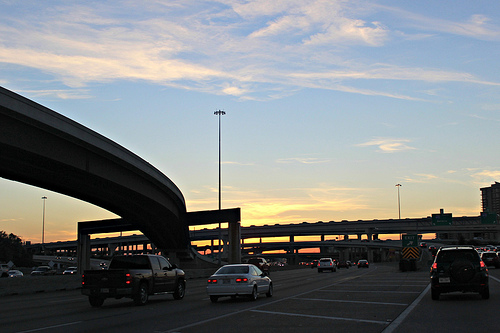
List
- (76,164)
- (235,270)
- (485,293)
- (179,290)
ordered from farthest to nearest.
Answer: (76,164) → (179,290) → (235,270) → (485,293)

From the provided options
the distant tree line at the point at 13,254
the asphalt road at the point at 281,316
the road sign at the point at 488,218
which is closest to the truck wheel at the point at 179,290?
the asphalt road at the point at 281,316

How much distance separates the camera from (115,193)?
42656 millimetres

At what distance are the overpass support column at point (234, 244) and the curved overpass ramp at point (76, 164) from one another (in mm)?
8348

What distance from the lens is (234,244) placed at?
59.1 m

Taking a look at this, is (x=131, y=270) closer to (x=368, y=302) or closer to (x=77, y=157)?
(x=368, y=302)

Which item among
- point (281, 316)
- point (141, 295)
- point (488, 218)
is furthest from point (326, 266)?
point (281, 316)

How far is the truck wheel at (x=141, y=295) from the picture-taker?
19.9 meters

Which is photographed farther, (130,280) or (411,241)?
(411,241)

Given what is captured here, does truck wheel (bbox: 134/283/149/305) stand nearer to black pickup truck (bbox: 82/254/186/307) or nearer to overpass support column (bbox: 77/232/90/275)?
black pickup truck (bbox: 82/254/186/307)

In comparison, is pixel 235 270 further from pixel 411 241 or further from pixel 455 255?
pixel 411 241

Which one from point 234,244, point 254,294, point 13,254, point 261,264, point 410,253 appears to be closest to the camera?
point 254,294

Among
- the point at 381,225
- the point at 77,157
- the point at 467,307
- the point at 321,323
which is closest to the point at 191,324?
the point at 321,323

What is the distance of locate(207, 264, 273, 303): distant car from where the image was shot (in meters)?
20.5

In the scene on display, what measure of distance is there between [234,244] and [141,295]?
39.2m
